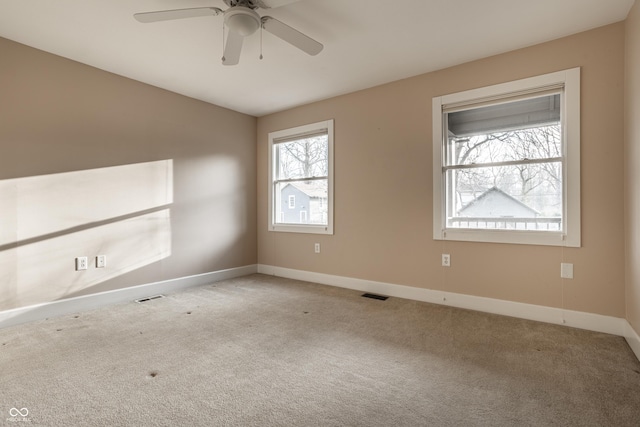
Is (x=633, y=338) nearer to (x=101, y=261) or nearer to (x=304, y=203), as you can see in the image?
(x=304, y=203)

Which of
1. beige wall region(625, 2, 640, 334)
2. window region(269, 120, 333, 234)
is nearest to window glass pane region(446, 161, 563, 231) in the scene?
beige wall region(625, 2, 640, 334)

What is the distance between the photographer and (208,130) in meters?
4.28

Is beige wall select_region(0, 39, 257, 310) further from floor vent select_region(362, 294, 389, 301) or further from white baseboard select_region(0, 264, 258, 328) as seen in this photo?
floor vent select_region(362, 294, 389, 301)

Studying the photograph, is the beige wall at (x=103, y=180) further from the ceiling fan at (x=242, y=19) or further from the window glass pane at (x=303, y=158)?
the ceiling fan at (x=242, y=19)

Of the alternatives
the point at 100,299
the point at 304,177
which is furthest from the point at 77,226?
the point at 304,177

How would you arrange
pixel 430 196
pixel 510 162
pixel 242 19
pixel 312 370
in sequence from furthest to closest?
pixel 430 196 → pixel 510 162 → pixel 242 19 → pixel 312 370

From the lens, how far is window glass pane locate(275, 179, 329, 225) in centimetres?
430

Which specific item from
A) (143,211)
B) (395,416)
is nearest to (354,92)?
(143,211)

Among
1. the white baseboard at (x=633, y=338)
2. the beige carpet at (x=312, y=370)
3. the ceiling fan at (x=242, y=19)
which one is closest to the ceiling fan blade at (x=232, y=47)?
the ceiling fan at (x=242, y=19)

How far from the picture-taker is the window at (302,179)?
4207mm

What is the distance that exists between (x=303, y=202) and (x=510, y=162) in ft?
8.60

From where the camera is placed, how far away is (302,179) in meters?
4.50

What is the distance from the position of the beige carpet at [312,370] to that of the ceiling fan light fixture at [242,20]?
2275mm

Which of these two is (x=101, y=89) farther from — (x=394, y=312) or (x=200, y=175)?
(x=394, y=312)
